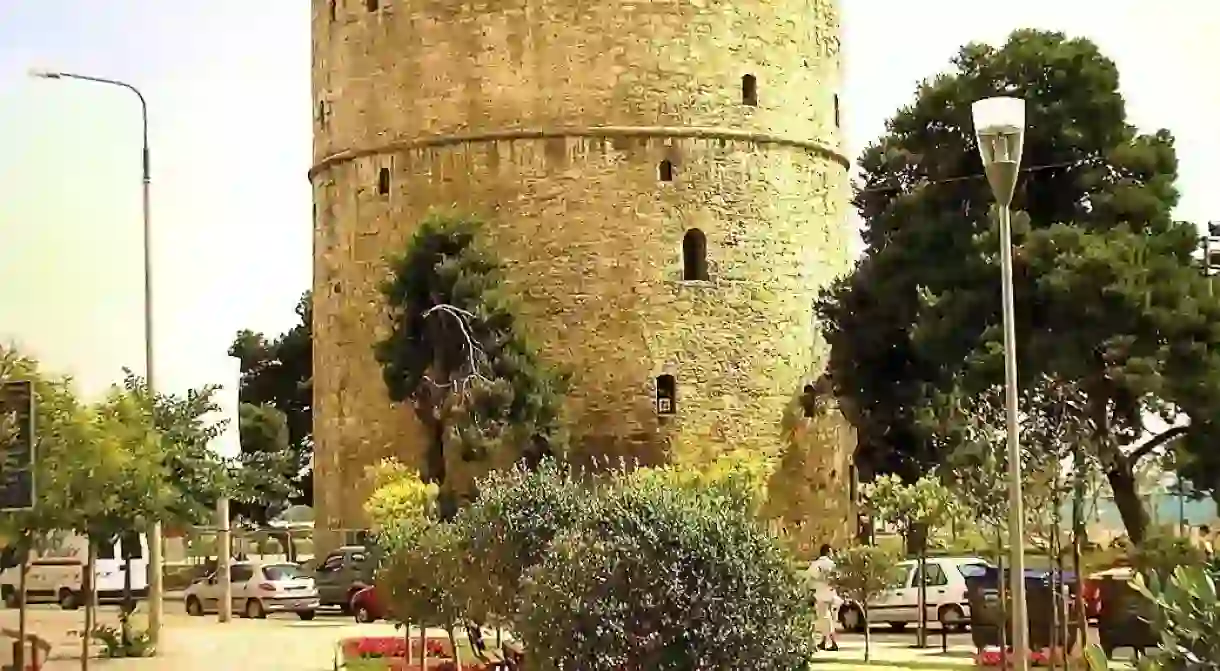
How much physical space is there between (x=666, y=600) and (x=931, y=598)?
43.9 feet

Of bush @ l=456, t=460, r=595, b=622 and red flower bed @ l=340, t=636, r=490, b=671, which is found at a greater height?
bush @ l=456, t=460, r=595, b=622

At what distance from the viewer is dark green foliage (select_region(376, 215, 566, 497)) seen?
28.2m

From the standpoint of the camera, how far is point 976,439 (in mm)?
17516

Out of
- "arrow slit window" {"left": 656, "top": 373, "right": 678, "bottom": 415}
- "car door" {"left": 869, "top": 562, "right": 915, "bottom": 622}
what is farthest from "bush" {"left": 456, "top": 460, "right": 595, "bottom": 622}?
"arrow slit window" {"left": 656, "top": 373, "right": 678, "bottom": 415}

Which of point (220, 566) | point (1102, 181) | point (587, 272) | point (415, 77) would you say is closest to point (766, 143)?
point (587, 272)

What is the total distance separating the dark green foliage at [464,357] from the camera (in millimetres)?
28172

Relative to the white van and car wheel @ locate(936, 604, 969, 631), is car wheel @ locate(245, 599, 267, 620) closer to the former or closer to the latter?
the white van

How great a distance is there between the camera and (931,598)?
23031mm

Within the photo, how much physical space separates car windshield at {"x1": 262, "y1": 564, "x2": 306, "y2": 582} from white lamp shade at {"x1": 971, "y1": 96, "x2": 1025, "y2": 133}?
18.3 metres

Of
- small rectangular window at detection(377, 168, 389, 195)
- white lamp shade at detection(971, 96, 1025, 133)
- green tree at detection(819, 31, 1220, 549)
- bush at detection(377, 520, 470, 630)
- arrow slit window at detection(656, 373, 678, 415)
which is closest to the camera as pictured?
white lamp shade at detection(971, 96, 1025, 133)

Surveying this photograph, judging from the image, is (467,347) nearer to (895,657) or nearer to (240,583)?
(240,583)

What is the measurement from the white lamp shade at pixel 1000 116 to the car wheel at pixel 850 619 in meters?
13.5

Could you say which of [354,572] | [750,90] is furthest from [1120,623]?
[750,90]

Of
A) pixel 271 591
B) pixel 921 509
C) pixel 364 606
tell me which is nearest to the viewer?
pixel 921 509
